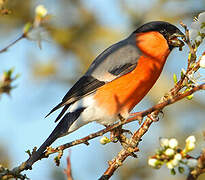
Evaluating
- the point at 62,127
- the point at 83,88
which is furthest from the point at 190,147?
the point at 83,88

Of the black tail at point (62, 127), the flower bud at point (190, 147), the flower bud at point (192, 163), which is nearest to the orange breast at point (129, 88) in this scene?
the black tail at point (62, 127)

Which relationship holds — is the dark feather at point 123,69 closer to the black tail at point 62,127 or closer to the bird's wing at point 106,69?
the bird's wing at point 106,69

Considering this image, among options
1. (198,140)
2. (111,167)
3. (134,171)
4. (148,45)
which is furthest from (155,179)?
(111,167)

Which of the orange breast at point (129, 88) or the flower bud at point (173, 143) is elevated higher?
the orange breast at point (129, 88)

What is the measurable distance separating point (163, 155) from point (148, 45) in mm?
2420

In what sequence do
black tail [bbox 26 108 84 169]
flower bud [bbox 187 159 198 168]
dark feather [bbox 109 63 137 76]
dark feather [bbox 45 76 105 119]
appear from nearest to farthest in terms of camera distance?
flower bud [bbox 187 159 198 168]
black tail [bbox 26 108 84 169]
dark feather [bbox 45 76 105 119]
dark feather [bbox 109 63 137 76]

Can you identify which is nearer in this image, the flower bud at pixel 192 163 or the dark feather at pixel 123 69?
the flower bud at pixel 192 163

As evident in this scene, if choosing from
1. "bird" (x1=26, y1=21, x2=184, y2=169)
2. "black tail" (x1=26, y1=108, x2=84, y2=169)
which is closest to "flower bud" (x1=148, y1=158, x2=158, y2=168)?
"black tail" (x1=26, y1=108, x2=84, y2=169)

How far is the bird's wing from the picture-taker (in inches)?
135

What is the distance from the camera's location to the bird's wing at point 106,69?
11.2ft

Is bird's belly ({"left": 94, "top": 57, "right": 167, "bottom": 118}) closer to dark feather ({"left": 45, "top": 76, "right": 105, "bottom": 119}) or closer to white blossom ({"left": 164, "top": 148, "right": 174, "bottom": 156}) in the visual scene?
dark feather ({"left": 45, "top": 76, "right": 105, "bottom": 119})

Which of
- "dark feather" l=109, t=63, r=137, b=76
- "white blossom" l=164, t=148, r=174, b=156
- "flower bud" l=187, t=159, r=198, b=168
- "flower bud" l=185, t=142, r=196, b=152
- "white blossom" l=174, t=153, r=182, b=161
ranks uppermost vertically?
"dark feather" l=109, t=63, r=137, b=76

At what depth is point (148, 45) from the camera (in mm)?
3771

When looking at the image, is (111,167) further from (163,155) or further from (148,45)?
(148,45)
